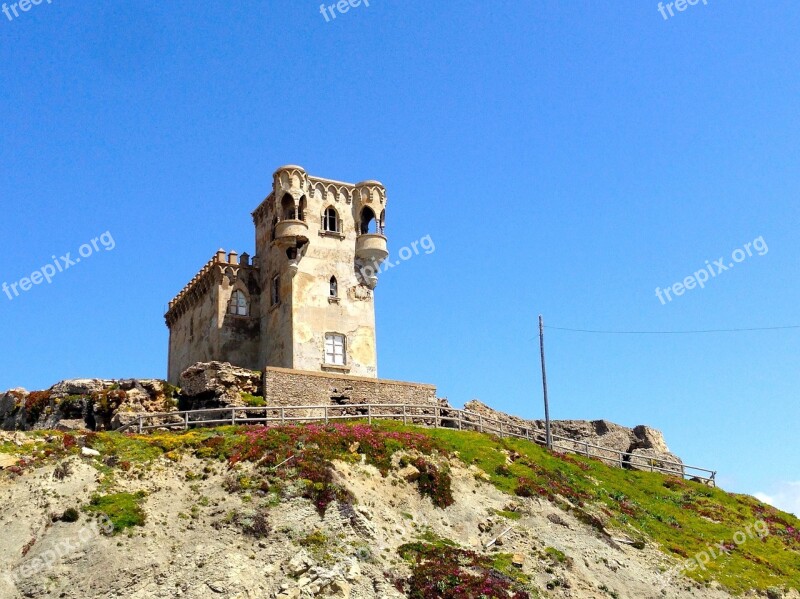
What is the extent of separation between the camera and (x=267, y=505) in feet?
123

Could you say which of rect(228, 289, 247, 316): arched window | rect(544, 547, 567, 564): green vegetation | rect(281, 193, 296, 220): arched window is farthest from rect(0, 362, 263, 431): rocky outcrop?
rect(544, 547, 567, 564): green vegetation

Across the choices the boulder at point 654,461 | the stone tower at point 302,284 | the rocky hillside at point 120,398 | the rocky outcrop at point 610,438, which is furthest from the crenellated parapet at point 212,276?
the boulder at point 654,461

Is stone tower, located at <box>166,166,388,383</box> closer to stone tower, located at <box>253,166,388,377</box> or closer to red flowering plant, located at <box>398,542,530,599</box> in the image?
stone tower, located at <box>253,166,388,377</box>

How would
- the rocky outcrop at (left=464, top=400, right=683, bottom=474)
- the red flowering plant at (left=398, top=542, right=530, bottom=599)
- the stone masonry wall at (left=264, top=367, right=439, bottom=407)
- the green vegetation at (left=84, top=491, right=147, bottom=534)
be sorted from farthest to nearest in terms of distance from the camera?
the rocky outcrop at (left=464, top=400, right=683, bottom=474)
the stone masonry wall at (left=264, top=367, right=439, bottom=407)
the green vegetation at (left=84, top=491, right=147, bottom=534)
the red flowering plant at (left=398, top=542, right=530, bottom=599)

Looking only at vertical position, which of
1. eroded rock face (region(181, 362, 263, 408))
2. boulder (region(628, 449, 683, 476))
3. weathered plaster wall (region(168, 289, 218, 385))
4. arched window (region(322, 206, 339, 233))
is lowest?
boulder (region(628, 449, 683, 476))

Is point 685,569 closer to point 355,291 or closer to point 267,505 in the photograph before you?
point 267,505

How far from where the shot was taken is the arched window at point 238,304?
61.8 m

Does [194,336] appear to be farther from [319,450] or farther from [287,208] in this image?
[319,450]

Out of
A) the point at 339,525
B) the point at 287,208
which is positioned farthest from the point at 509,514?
the point at 287,208

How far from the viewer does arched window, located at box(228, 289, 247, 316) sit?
6181 centimetres

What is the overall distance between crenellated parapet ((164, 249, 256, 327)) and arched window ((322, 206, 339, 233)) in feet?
18.1

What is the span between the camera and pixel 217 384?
1973 inches

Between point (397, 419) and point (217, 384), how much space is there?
870 cm

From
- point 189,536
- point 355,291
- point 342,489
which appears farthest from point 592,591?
point 355,291
